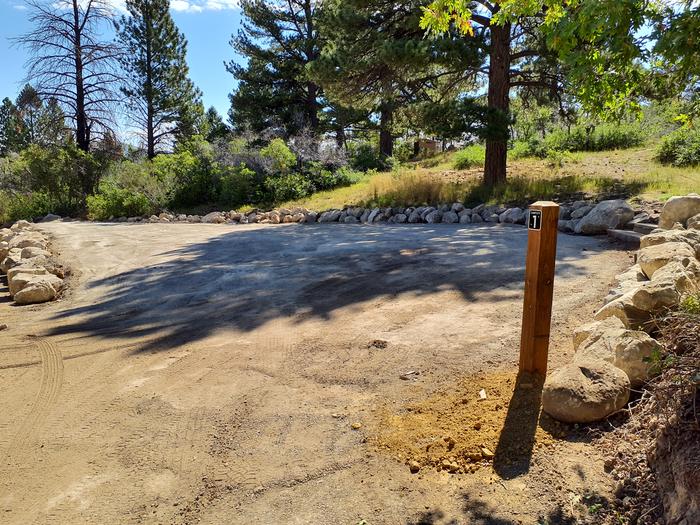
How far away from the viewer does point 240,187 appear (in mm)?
18031

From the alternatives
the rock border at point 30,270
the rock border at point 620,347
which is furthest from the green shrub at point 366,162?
the rock border at point 620,347

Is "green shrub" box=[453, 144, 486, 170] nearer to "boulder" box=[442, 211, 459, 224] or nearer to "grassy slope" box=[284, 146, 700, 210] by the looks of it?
"grassy slope" box=[284, 146, 700, 210]

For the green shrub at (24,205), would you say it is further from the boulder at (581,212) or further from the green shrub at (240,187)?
the boulder at (581,212)

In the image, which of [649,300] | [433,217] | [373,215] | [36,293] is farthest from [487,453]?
[373,215]

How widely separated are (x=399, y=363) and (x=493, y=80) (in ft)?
36.1

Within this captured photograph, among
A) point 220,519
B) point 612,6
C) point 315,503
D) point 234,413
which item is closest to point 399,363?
point 234,413

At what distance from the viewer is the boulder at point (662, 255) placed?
4.13 metres

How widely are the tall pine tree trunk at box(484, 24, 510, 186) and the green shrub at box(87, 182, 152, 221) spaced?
11.8 metres

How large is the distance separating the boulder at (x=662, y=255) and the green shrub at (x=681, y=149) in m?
8.97

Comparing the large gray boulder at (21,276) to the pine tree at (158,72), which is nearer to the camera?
the large gray boulder at (21,276)

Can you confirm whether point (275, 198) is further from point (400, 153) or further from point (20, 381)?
point (400, 153)

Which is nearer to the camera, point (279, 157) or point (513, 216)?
point (513, 216)

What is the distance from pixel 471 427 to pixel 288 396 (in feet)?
4.05

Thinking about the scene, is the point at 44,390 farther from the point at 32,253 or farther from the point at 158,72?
the point at 158,72
